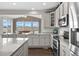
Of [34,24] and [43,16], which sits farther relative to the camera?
[34,24]

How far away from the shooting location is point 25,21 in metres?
8.49

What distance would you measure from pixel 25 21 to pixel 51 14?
6.75 feet

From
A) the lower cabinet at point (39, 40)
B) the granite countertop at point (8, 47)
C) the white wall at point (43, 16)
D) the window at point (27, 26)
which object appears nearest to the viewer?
the granite countertop at point (8, 47)

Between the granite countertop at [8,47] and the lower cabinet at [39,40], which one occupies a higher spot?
the granite countertop at [8,47]

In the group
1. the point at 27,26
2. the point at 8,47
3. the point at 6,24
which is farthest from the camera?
the point at 27,26

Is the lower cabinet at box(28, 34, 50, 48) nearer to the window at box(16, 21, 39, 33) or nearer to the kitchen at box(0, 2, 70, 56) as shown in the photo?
the kitchen at box(0, 2, 70, 56)

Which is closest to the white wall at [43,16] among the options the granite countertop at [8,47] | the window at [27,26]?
the window at [27,26]

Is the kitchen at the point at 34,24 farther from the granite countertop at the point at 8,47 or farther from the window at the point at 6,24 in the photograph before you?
the granite countertop at the point at 8,47

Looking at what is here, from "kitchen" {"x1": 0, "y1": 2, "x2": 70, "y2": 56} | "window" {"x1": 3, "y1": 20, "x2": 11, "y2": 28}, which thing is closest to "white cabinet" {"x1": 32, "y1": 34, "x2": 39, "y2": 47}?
"kitchen" {"x1": 0, "y1": 2, "x2": 70, "y2": 56}

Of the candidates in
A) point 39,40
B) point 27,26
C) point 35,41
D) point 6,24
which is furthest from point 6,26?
point 39,40

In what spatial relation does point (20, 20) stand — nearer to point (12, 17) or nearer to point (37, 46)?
point (12, 17)

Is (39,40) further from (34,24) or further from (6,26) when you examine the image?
(6,26)

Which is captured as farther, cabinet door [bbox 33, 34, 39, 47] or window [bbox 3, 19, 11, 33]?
window [bbox 3, 19, 11, 33]

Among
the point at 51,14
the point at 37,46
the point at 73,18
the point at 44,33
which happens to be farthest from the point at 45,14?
the point at 73,18
